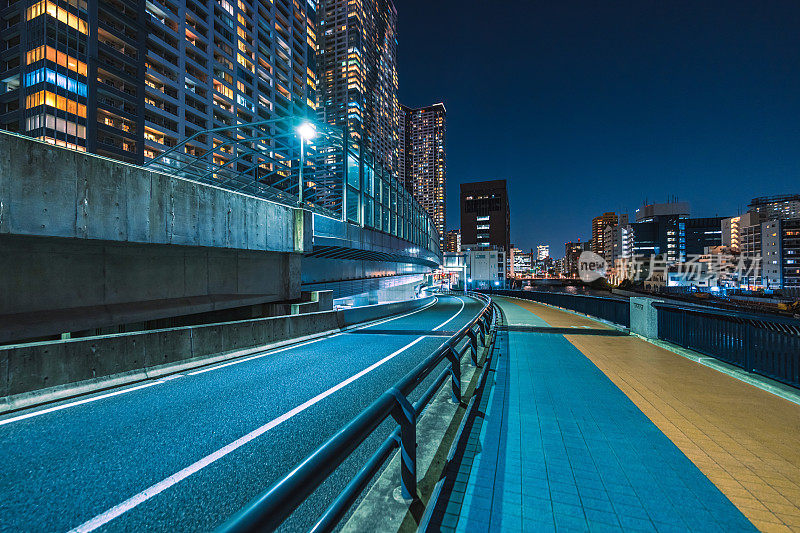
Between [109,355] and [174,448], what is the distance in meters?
4.08

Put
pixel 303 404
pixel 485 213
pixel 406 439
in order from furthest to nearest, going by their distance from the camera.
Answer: pixel 485 213, pixel 303 404, pixel 406 439

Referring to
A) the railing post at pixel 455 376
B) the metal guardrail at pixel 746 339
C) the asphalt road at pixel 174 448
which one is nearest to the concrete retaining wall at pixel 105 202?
the asphalt road at pixel 174 448

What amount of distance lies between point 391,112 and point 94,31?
14592 cm

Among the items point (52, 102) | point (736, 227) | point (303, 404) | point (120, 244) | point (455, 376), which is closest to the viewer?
point (455, 376)

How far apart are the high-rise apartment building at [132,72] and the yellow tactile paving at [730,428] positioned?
2448 inches

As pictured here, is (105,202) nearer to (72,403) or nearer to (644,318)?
(72,403)

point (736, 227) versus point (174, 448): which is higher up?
point (736, 227)

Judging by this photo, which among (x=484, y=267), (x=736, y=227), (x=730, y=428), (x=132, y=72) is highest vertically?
(x=132, y=72)

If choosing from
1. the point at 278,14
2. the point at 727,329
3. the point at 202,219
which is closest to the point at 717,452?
the point at 727,329

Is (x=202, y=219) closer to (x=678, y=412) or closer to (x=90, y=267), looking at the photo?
(x=90, y=267)

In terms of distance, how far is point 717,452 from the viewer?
3.86m

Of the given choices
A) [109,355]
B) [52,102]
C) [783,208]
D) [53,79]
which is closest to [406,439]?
[109,355]

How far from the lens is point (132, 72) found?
5059 centimetres

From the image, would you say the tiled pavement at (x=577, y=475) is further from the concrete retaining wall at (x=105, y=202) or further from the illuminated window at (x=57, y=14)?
the illuminated window at (x=57, y=14)
